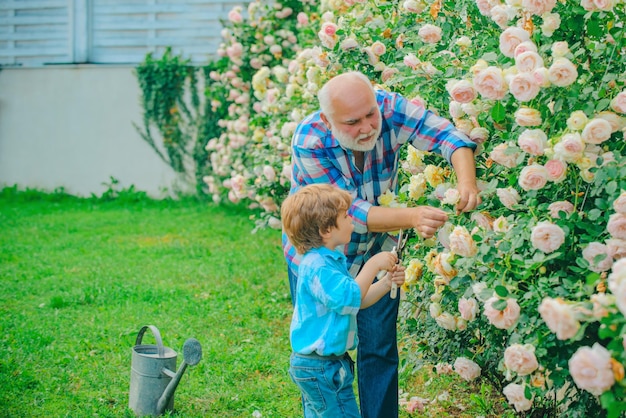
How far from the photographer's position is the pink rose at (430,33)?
129 inches

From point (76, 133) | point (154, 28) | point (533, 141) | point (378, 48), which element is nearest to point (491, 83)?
point (533, 141)

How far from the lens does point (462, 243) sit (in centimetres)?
247

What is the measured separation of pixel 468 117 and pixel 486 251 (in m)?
0.64

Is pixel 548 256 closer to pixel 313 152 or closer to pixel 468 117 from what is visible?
pixel 468 117

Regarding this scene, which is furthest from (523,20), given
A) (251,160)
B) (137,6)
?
(137,6)

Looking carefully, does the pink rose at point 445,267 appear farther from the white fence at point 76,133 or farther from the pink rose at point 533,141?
the white fence at point 76,133

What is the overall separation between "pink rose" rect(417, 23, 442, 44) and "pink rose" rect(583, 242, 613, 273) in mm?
1392

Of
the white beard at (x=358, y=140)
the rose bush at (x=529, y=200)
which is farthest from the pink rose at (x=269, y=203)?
the white beard at (x=358, y=140)

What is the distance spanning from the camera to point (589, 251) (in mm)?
2182

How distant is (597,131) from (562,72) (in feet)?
0.68

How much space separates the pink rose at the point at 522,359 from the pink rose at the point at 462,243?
0.35m

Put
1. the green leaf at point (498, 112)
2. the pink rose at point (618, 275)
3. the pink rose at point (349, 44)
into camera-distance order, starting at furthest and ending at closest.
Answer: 1. the pink rose at point (349, 44)
2. the green leaf at point (498, 112)
3. the pink rose at point (618, 275)

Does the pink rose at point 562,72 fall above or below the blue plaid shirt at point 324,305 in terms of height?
above

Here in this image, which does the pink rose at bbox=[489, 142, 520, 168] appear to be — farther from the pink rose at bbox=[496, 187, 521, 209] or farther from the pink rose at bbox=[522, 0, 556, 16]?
the pink rose at bbox=[522, 0, 556, 16]
